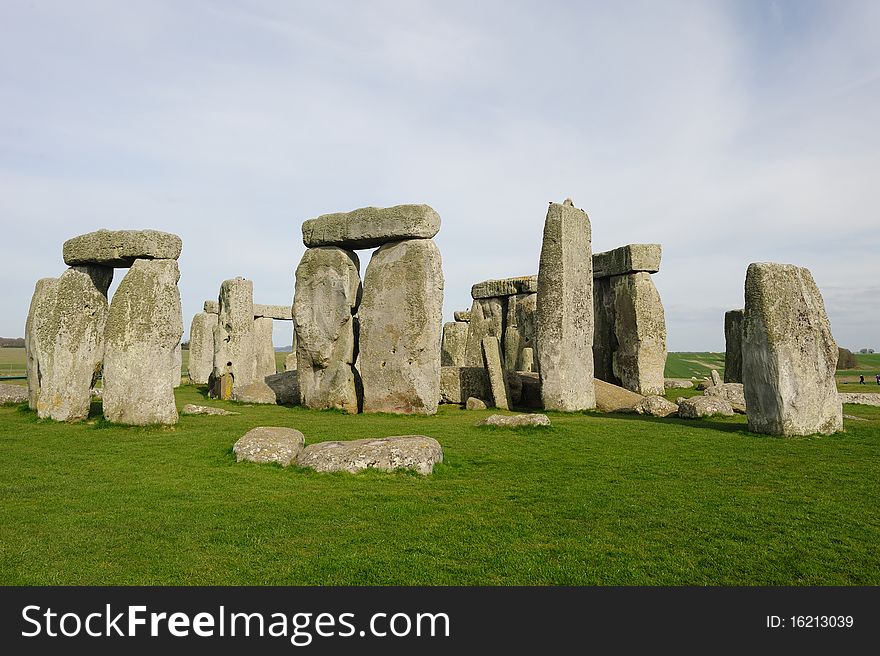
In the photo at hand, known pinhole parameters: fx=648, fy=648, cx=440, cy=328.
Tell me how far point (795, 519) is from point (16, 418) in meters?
11.2

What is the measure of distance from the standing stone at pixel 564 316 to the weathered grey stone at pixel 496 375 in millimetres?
940

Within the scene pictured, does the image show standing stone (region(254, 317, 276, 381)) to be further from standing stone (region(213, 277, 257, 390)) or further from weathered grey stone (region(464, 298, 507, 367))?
weathered grey stone (region(464, 298, 507, 367))

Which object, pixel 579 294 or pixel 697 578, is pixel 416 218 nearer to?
pixel 579 294

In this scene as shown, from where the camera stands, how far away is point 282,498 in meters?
5.55

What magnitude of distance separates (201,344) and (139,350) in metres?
13.7

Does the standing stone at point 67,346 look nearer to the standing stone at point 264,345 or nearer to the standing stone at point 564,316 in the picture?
the standing stone at point 564,316

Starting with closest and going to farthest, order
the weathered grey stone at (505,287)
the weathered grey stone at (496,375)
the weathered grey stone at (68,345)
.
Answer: the weathered grey stone at (68,345)
the weathered grey stone at (496,375)
the weathered grey stone at (505,287)

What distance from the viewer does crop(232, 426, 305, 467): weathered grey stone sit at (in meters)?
6.80

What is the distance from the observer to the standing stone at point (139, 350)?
9406 mm

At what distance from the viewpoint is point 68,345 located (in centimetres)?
1001

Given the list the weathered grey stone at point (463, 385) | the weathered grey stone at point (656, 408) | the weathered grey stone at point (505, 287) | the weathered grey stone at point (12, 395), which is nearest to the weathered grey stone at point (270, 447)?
the weathered grey stone at point (656, 408)

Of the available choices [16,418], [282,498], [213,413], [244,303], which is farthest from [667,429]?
[244,303]

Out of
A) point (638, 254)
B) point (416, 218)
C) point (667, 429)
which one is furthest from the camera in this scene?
point (638, 254)

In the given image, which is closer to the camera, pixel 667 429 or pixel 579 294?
pixel 667 429
